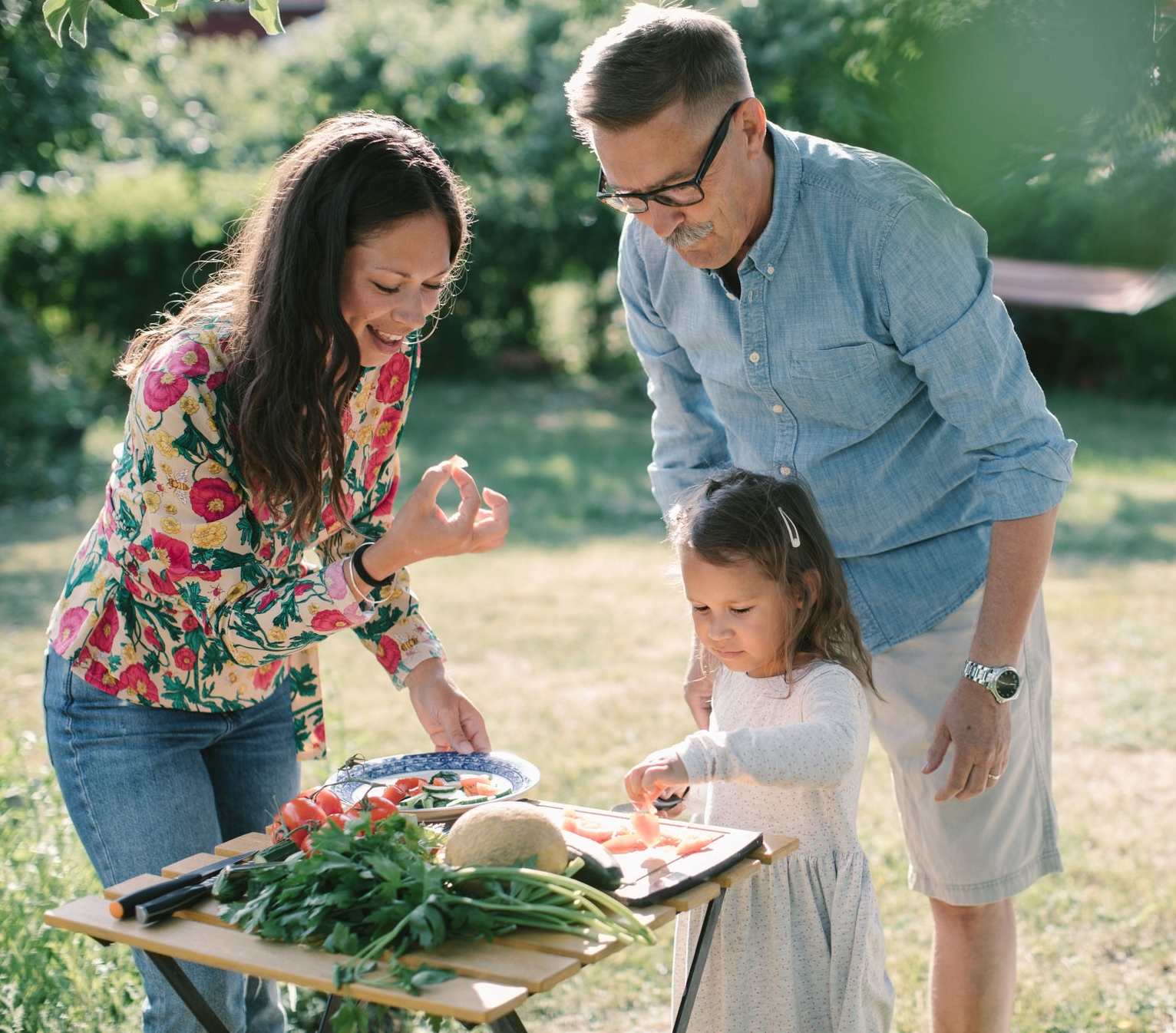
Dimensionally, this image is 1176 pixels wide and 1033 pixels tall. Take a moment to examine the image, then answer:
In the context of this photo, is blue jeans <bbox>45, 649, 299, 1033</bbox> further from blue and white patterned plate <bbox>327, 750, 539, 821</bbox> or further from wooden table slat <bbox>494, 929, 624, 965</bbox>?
wooden table slat <bbox>494, 929, 624, 965</bbox>

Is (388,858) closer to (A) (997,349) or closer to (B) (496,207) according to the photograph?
(A) (997,349)

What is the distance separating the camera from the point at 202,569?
7.20ft

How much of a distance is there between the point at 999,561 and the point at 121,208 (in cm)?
1521

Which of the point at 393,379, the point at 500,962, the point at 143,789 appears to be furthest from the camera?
the point at 393,379

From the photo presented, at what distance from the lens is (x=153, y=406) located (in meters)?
2.17

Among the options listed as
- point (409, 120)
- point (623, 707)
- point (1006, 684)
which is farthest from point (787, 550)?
point (409, 120)

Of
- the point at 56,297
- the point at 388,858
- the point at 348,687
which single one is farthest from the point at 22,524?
the point at 388,858

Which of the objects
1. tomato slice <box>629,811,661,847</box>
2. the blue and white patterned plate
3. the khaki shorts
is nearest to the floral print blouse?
the blue and white patterned plate

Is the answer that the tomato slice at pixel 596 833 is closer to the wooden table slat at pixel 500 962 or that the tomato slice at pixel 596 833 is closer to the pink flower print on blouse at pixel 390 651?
the wooden table slat at pixel 500 962

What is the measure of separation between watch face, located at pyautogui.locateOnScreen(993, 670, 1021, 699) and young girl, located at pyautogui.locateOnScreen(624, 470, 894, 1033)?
24 cm

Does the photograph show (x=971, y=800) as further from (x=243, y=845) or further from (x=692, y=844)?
(x=243, y=845)

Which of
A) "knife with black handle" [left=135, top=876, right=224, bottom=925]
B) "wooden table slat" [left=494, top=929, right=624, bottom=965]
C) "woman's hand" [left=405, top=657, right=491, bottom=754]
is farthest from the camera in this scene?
"woman's hand" [left=405, top=657, right=491, bottom=754]

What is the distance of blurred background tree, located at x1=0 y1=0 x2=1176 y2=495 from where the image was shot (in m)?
9.22

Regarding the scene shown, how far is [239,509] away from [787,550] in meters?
0.99
